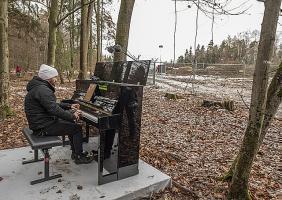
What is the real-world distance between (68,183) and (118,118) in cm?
120

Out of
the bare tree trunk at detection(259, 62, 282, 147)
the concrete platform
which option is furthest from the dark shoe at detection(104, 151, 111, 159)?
the bare tree trunk at detection(259, 62, 282, 147)

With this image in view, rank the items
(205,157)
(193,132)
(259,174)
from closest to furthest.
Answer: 1. (259,174)
2. (205,157)
3. (193,132)

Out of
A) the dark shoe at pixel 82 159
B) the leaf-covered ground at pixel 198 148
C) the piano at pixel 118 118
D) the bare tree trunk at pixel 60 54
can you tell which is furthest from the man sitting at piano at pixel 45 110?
the bare tree trunk at pixel 60 54

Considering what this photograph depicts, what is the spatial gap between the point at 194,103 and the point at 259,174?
281 inches

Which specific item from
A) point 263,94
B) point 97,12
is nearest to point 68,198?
point 263,94

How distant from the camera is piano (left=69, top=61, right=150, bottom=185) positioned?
401 cm

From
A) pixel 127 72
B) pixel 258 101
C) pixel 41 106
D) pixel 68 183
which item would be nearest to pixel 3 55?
pixel 41 106

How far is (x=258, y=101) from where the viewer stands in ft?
11.8

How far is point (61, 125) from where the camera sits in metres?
4.34

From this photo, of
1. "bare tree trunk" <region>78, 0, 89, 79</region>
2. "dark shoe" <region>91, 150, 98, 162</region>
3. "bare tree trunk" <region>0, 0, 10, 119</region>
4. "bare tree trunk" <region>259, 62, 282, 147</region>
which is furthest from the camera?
"bare tree trunk" <region>78, 0, 89, 79</region>

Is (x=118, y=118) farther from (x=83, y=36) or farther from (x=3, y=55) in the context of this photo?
(x=83, y=36)

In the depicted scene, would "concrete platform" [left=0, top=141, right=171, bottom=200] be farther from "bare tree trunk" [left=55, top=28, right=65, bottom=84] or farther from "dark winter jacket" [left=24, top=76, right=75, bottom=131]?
"bare tree trunk" [left=55, top=28, right=65, bottom=84]

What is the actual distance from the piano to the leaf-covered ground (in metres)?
0.76

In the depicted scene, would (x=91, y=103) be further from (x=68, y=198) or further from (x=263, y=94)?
(x=263, y=94)
